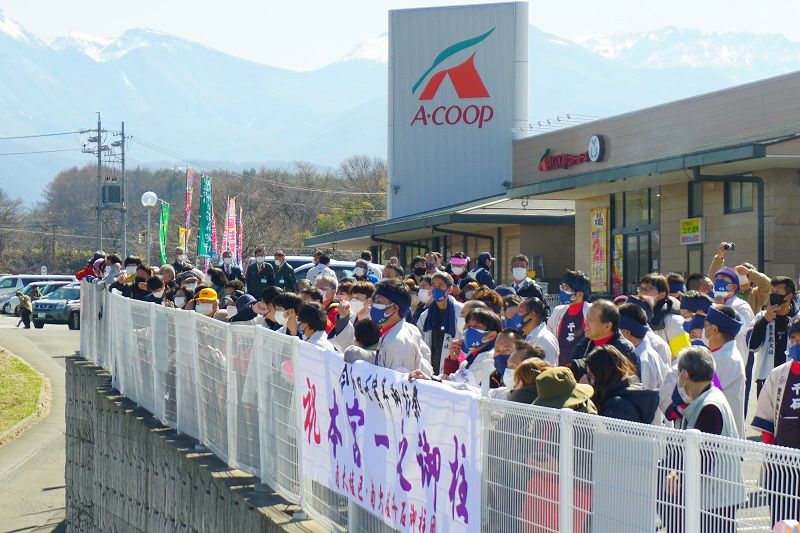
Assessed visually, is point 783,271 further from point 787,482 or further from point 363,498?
point 787,482

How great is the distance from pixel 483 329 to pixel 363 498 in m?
1.91

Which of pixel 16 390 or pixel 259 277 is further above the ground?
pixel 259 277

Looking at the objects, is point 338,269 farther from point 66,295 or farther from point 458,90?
point 66,295

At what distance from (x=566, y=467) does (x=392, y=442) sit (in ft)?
5.67

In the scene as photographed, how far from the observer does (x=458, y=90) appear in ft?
125

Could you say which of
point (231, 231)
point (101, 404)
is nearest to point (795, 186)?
point (101, 404)

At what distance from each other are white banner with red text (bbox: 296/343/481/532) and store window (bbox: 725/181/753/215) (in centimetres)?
1587

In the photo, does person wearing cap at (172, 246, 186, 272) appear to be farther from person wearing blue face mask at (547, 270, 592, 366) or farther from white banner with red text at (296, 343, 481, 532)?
white banner with red text at (296, 343, 481, 532)

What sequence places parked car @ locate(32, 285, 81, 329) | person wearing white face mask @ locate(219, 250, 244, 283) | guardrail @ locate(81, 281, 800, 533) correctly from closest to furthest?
guardrail @ locate(81, 281, 800, 533), person wearing white face mask @ locate(219, 250, 244, 283), parked car @ locate(32, 285, 81, 329)

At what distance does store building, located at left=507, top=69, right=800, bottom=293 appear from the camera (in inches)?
808

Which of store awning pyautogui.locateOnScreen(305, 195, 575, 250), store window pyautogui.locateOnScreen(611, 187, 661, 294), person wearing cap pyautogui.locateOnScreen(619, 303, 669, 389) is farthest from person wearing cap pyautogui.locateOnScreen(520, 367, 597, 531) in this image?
store awning pyautogui.locateOnScreen(305, 195, 575, 250)

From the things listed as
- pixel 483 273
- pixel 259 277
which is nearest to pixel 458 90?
pixel 259 277

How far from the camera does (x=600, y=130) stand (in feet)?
94.6

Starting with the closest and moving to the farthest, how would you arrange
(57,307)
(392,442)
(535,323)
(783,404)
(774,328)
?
(392,442), (783,404), (535,323), (774,328), (57,307)
